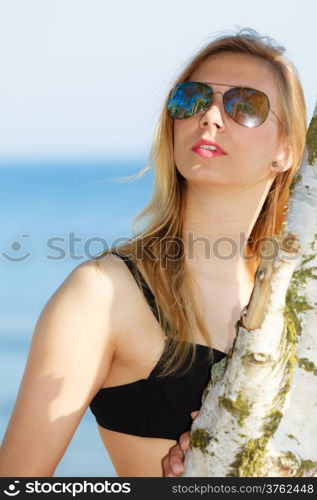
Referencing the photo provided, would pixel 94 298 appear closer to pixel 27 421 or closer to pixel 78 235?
pixel 27 421

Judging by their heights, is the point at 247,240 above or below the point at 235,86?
below

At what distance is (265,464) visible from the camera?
2570mm

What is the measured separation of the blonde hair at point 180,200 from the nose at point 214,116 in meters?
0.29

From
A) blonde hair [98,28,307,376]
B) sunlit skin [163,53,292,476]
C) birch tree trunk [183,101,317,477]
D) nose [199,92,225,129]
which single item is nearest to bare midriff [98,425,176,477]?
blonde hair [98,28,307,376]

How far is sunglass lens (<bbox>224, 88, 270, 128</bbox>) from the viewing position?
3646 mm

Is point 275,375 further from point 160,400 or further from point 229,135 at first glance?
point 229,135

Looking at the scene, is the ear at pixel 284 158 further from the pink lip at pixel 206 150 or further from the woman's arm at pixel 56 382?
the woman's arm at pixel 56 382

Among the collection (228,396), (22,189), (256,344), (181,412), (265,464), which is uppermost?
(256,344)

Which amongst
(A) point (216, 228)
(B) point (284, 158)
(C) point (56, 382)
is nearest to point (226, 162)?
(A) point (216, 228)

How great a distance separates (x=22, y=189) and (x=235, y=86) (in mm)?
25707

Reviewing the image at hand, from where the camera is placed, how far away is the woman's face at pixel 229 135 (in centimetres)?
362

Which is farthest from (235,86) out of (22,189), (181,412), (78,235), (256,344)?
(22,189)

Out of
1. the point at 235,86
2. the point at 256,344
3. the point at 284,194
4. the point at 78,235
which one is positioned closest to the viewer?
the point at 256,344

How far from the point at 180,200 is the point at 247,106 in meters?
0.51
